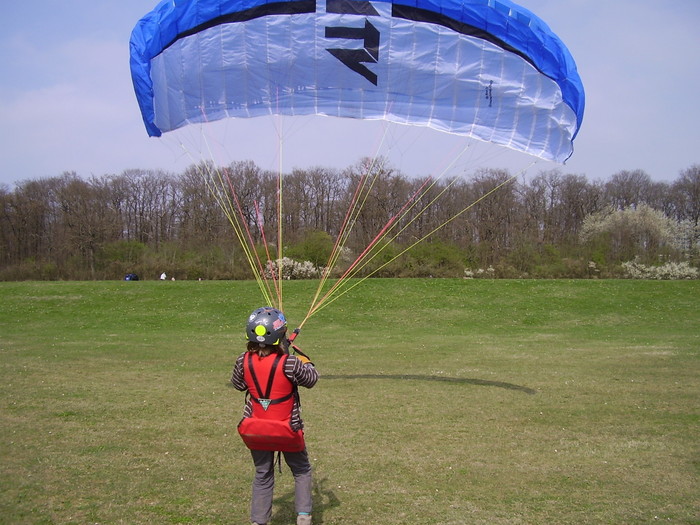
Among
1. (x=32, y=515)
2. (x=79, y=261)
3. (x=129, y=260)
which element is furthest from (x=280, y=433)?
(x=79, y=261)

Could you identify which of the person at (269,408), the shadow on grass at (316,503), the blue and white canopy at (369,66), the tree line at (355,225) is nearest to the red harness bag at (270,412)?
the person at (269,408)

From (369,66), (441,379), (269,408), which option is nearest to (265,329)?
(269,408)

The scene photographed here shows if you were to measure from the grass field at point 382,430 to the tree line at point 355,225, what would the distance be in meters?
10.1

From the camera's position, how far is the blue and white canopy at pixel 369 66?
847 cm

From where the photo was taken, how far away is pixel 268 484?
4.66 meters

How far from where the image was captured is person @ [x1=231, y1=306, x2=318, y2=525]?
457cm

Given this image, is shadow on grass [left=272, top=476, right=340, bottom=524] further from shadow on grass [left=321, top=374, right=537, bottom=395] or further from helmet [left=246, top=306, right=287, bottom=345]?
shadow on grass [left=321, top=374, right=537, bottom=395]

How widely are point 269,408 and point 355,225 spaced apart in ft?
108

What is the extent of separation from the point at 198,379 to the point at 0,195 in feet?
159

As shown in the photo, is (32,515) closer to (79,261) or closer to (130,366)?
(130,366)

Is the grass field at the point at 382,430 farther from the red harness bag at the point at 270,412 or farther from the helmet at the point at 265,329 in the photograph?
the helmet at the point at 265,329

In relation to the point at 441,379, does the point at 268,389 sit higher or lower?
higher

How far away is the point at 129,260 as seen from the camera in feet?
141

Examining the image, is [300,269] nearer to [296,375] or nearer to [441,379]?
[441,379]
